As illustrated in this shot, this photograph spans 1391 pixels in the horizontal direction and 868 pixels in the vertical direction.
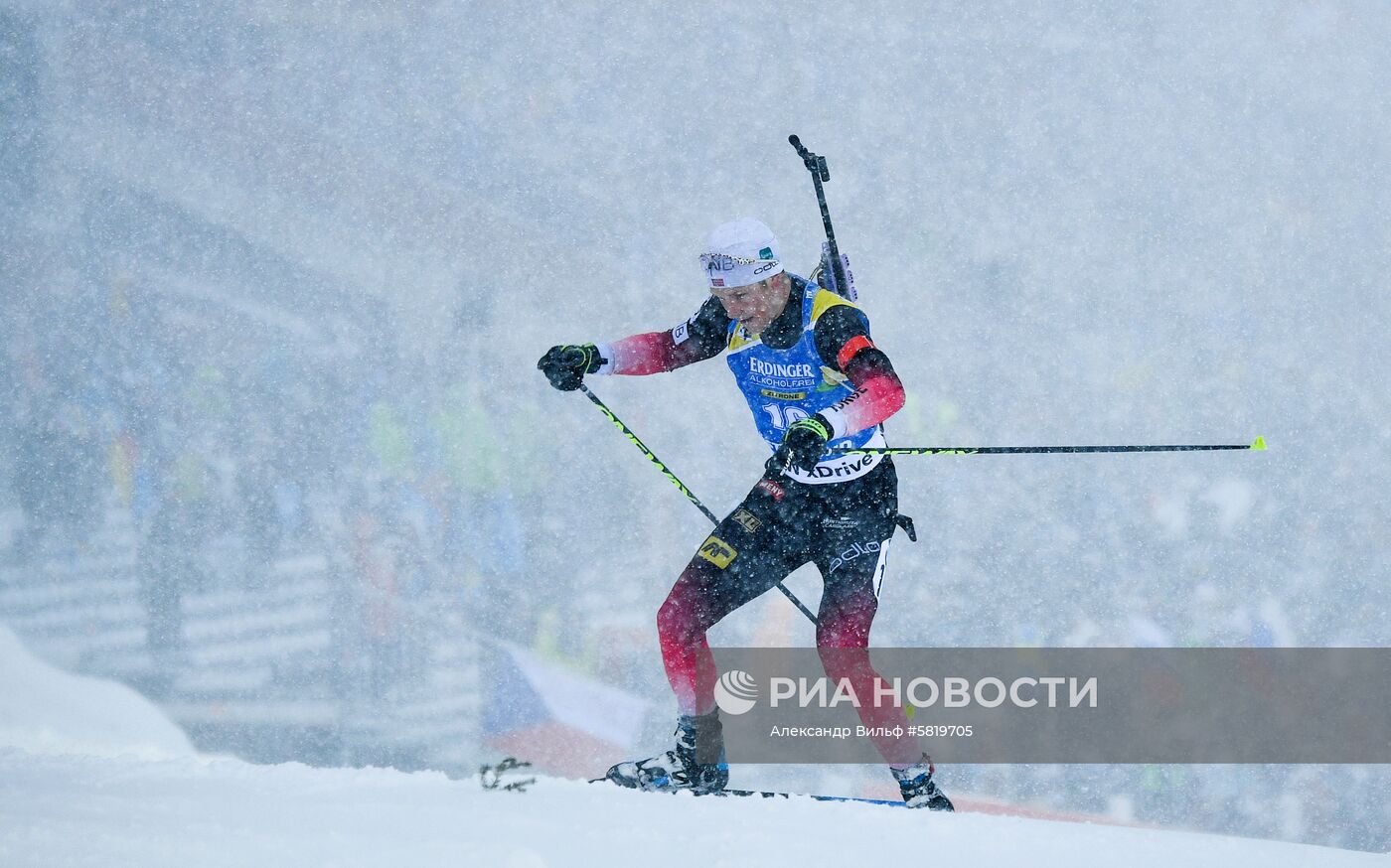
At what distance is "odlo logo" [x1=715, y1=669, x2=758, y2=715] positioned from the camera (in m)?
4.40

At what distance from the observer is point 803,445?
356 centimetres

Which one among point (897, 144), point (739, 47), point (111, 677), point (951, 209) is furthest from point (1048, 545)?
point (111, 677)

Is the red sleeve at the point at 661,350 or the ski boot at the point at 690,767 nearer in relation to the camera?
the ski boot at the point at 690,767

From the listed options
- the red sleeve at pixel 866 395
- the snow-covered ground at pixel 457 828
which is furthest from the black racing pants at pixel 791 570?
the snow-covered ground at pixel 457 828

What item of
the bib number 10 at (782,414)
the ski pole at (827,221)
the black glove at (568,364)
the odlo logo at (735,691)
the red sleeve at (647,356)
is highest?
the ski pole at (827,221)

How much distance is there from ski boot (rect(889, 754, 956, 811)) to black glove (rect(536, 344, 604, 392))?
1.75 m

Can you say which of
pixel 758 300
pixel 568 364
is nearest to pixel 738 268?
pixel 758 300

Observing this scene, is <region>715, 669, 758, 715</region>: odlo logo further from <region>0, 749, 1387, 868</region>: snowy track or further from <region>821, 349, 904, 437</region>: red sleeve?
<region>821, 349, 904, 437</region>: red sleeve

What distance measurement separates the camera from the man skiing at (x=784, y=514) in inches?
148

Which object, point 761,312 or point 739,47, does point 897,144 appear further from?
point 761,312

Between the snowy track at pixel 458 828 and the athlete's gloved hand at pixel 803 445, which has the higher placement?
the athlete's gloved hand at pixel 803 445

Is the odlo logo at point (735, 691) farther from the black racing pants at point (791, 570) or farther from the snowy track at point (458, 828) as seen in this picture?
the snowy track at point (458, 828)

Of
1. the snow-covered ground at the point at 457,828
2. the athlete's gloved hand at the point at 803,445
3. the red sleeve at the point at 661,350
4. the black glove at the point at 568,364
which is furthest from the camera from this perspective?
the red sleeve at the point at 661,350

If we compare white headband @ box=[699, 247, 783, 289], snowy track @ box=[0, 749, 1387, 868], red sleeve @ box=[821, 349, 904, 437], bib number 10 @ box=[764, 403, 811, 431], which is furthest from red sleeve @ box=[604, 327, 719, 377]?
snowy track @ box=[0, 749, 1387, 868]
